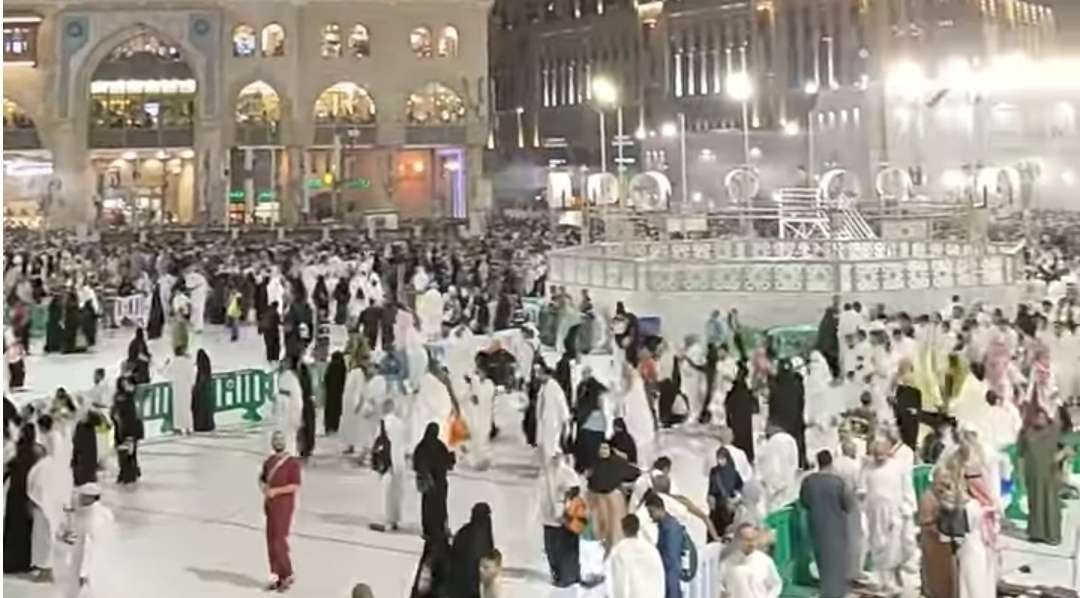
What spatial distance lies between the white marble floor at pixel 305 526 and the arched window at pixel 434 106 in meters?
18.7

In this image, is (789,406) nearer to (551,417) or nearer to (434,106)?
(551,417)

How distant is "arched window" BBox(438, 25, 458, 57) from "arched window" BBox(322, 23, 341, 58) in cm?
208

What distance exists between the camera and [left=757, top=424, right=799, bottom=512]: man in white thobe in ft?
19.3

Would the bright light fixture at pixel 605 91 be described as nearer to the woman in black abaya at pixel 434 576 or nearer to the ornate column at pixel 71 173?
the ornate column at pixel 71 173

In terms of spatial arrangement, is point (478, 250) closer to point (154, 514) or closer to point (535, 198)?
point (535, 198)

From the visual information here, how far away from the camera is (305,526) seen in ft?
21.3

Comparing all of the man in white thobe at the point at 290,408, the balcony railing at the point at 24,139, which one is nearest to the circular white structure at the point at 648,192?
the man in white thobe at the point at 290,408

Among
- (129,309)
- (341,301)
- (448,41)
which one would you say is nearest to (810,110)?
(448,41)

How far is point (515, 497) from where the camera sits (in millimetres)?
7059

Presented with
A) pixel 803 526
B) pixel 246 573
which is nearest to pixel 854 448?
pixel 803 526

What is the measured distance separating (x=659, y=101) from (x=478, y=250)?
13.6 metres

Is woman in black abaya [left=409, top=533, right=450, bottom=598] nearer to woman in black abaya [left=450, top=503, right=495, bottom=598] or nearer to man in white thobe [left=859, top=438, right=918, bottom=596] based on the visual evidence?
woman in black abaya [left=450, top=503, right=495, bottom=598]

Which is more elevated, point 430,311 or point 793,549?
point 430,311

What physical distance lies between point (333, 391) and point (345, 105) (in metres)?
19.5
